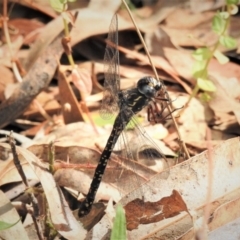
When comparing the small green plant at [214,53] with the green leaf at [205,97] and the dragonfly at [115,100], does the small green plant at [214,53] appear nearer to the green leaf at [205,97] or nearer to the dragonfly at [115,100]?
the green leaf at [205,97]

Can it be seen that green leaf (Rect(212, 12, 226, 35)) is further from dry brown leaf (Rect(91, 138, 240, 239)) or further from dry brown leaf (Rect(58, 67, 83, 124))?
dry brown leaf (Rect(58, 67, 83, 124))

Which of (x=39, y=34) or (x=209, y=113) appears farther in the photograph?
(x=39, y=34)

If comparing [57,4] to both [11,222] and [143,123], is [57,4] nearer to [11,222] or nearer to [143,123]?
[143,123]

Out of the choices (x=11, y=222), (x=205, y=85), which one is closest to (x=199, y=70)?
(x=205, y=85)

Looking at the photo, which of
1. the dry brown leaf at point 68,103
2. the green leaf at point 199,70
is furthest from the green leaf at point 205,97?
the dry brown leaf at point 68,103

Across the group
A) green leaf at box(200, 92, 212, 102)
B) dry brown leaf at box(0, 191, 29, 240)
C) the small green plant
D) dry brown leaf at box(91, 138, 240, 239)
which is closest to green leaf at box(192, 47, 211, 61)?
the small green plant

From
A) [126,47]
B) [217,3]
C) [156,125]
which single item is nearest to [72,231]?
[156,125]

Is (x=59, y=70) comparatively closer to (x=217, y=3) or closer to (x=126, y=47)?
(x=126, y=47)
